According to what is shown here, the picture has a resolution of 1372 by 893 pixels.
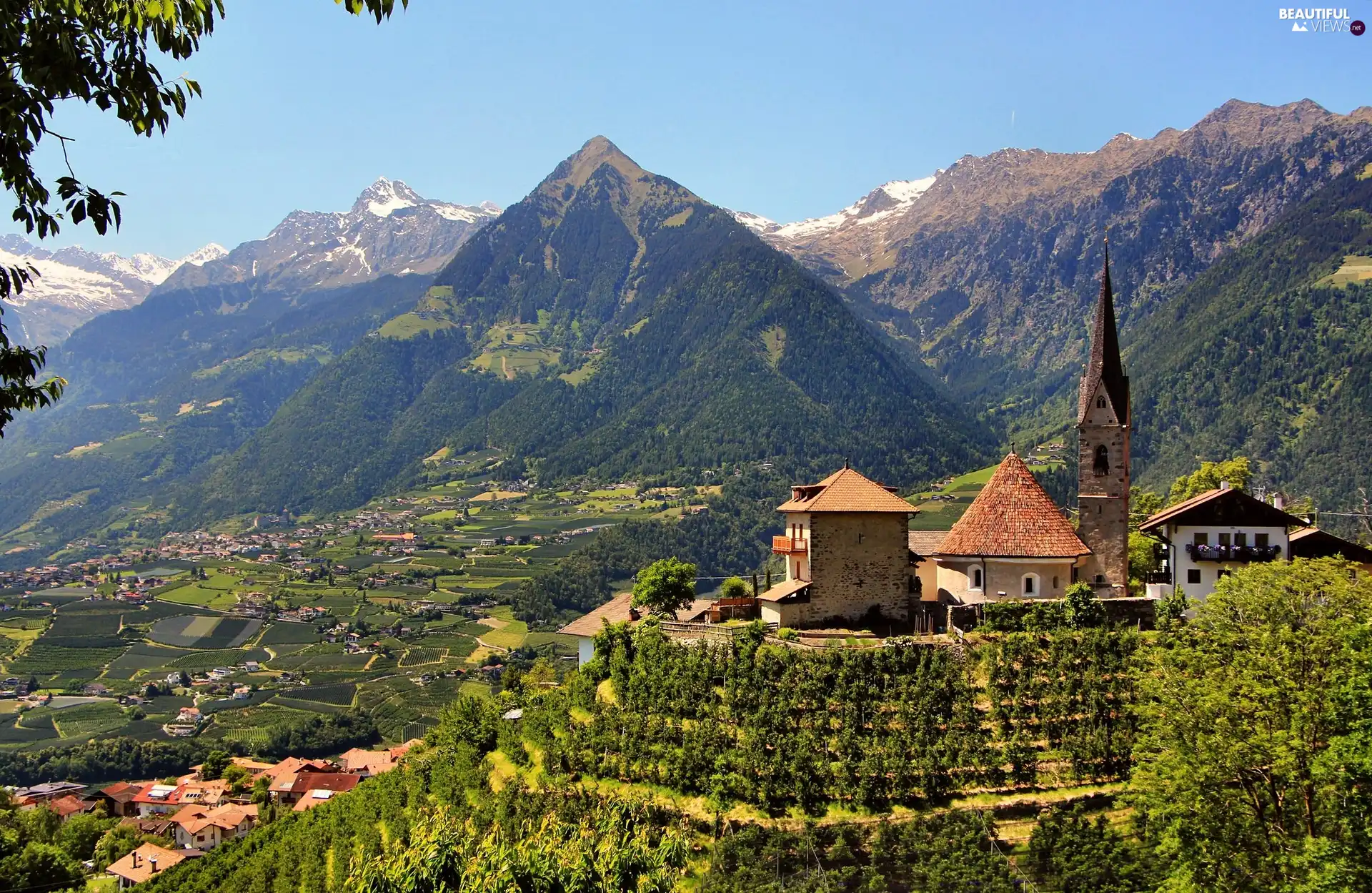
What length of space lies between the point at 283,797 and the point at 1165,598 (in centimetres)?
5991

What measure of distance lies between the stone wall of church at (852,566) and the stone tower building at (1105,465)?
7.92 meters

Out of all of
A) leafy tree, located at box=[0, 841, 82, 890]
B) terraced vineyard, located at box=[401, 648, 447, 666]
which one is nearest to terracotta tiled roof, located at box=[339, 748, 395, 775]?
leafy tree, located at box=[0, 841, 82, 890]

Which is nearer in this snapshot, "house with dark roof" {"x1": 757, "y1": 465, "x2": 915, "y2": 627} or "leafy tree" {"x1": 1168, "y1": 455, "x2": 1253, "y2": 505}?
"house with dark roof" {"x1": 757, "y1": 465, "x2": 915, "y2": 627}

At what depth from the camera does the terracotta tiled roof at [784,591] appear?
41.8 m

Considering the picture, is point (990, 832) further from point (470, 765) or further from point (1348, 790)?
point (470, 765)

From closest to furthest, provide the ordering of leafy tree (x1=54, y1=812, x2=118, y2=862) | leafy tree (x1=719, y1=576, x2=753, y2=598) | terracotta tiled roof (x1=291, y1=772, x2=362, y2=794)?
leafy tree (x1=719, y1=576, x2=753, y2=598), leafy tree (x1=54, y1=812, x2=118, y2=862), terracotta tiled roof (x1=291, y1=772, x2=362, y2=794)

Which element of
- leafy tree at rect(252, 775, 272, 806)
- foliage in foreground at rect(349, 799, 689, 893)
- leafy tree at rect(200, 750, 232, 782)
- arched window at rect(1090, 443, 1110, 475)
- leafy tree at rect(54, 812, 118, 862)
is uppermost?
arched window at rect(1090, 443, 1110, 475)

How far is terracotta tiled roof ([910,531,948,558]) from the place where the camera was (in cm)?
4776

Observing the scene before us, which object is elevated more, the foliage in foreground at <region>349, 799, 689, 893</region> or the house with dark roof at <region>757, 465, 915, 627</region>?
the house with dark roof at <region>757, 465, 915, 627</region>

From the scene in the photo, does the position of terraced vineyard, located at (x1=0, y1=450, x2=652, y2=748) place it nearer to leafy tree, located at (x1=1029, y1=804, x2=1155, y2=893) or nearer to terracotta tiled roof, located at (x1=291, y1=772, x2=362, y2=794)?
terracotta tiled roof, located at (x1=291, y1=772, x2=362, y2=794)

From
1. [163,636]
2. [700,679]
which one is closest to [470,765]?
[700,679]

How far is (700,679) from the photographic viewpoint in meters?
38.2

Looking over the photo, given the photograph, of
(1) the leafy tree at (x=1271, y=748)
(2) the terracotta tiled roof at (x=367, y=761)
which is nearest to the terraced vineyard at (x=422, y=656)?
(2) the terracotta tiled roof at (x=367, y=761)

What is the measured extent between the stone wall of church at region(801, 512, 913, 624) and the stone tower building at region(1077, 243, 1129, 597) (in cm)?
792
